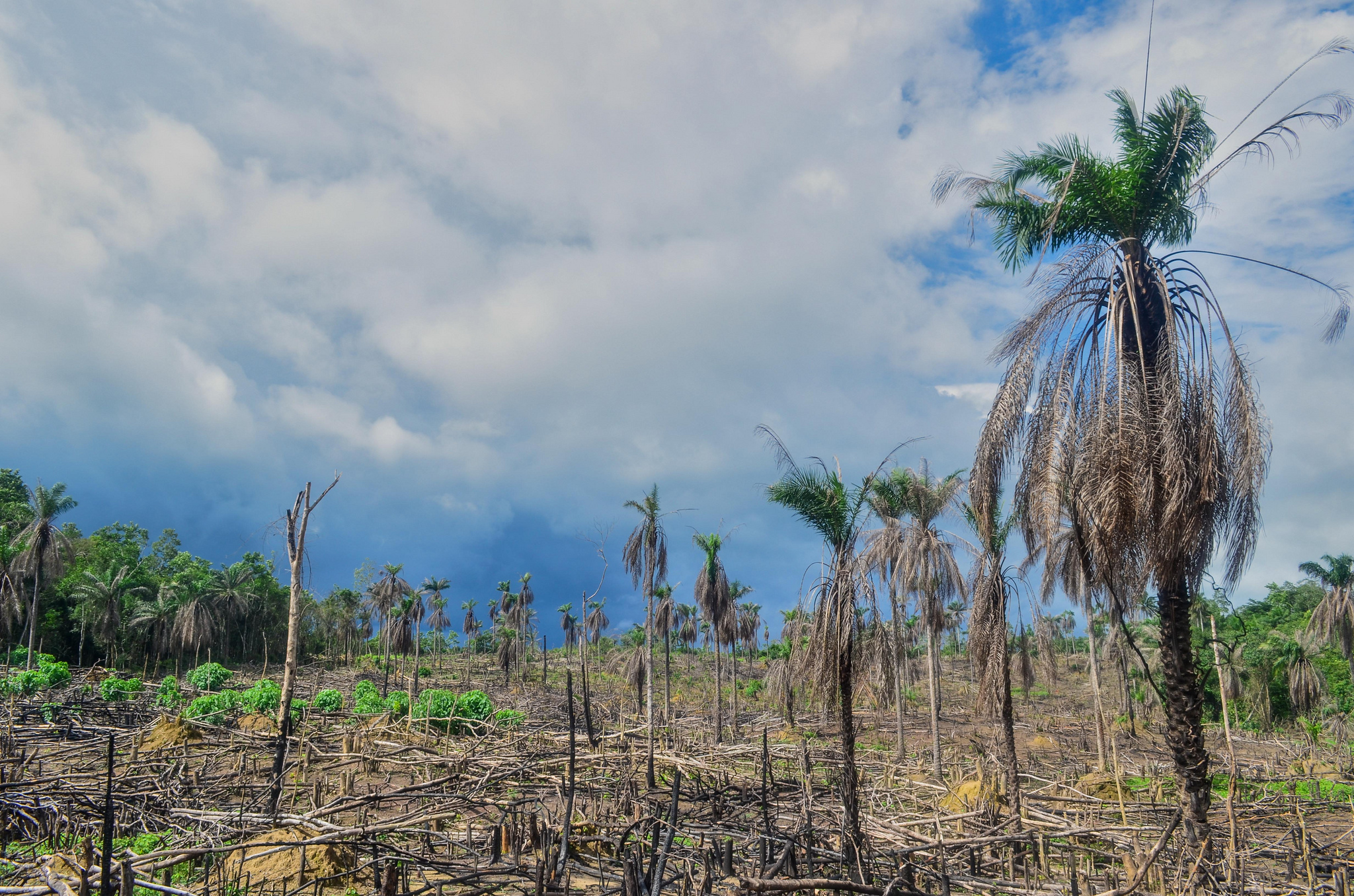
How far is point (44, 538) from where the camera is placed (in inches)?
1591

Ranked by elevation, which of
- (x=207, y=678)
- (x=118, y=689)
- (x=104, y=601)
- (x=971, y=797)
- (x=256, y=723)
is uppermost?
(x=104, y=601)

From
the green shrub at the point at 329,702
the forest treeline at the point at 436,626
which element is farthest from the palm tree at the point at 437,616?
the green shrub at the point at 329,702

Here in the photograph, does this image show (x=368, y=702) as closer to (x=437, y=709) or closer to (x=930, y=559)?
(x=437, y=709)

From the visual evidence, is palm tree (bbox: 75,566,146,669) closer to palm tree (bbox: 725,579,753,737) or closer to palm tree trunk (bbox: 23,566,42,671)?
palm tree trunk (bbox: 23,566,42,671)

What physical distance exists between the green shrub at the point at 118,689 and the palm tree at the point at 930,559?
28.6 m

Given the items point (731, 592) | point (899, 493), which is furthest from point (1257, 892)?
point (731, 592)

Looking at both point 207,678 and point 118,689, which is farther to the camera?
point 207,678

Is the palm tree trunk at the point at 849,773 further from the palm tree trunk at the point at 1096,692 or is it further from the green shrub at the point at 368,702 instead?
the green shrub at the point at 368,702

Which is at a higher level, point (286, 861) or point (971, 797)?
point (286, 861)

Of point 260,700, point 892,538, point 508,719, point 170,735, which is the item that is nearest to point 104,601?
point 260,700

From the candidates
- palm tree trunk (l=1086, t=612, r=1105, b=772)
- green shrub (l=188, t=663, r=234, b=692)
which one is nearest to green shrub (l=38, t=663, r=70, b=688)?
green shrub (l=188, t=663, r=234, b=692)

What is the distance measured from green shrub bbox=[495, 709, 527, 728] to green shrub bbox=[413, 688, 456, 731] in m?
1.54

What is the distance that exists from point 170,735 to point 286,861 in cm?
1129

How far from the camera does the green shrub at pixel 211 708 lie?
68.2 ft
